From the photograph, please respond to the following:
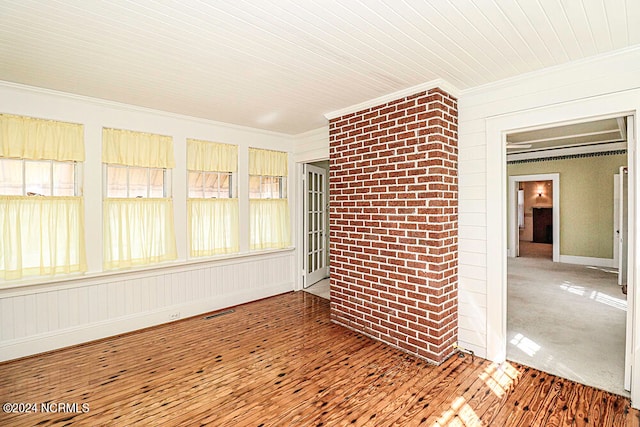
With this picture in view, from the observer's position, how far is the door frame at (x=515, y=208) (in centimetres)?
760

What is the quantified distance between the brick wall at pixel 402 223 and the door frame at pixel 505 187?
12.4 inches

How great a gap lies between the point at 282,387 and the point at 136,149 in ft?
9.98

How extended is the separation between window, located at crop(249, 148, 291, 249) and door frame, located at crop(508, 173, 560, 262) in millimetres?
6432

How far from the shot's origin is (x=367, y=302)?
3.53 m

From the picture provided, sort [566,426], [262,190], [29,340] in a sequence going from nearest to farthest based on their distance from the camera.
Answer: [566,426], [29,340], [262,190]

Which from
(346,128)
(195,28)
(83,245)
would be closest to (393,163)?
(346,128)

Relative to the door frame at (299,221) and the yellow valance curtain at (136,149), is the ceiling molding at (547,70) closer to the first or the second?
the door frame at (299,221)

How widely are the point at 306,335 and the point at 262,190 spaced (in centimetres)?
237

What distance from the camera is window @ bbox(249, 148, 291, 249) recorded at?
15.9 ft

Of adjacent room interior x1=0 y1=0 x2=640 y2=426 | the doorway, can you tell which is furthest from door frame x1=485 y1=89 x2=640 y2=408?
the doorway

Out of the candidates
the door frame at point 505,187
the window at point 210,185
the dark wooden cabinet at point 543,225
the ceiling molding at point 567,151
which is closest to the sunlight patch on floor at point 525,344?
the door frame at point 505,187

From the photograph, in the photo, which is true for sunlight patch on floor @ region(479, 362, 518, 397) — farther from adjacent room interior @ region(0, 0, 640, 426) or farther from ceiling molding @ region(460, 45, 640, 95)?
ceiling molding @ region(460, 45, 640, 95)

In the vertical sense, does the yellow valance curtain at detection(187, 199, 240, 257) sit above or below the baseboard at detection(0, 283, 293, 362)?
above

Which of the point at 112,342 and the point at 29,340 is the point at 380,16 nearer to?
the point at 112,342
